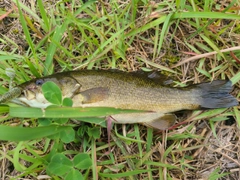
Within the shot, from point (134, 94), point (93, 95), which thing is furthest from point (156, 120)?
point (93, 95)

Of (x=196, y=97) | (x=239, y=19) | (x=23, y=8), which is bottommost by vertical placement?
(x=196, y=97)

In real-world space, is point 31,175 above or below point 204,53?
below

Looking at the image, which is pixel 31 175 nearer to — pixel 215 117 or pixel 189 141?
pixel 189 141

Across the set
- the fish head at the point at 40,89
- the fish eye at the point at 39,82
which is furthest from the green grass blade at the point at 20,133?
the fish eye at the point at 39,82

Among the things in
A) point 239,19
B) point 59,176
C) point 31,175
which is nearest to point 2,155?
point 31,175

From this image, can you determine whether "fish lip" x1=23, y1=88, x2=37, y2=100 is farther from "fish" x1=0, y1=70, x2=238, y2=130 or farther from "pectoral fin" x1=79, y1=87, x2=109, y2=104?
"pectoral fin" x1=79, y1=87, x2=109, y2=104

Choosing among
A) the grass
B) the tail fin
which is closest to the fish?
the tail fin
